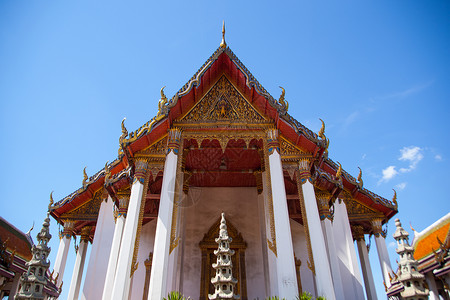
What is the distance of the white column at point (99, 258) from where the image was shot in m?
9.50

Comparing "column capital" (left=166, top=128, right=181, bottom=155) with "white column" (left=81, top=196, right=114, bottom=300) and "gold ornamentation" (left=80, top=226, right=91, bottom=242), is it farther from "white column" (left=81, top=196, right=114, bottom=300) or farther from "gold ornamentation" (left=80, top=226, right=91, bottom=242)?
"gold ornamentation" (left=80, top=226, right=91, bottom=242)

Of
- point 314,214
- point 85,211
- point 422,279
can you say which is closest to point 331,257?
point 314,214

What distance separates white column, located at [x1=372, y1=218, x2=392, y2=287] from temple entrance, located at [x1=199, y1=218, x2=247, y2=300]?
18.0 feet

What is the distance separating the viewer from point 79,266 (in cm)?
1304

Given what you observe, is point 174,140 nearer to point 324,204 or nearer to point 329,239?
point 324,204

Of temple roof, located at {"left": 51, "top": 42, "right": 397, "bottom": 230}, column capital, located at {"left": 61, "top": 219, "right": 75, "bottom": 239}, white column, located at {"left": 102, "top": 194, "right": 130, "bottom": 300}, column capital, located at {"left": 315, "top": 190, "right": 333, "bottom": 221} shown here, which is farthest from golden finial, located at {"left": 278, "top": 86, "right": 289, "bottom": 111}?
column capital, located at {"left": 61, "top": 219, "right": 75, "bottom": 239}

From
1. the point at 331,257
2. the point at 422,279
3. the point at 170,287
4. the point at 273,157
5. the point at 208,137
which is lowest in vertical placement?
the point at 422,279

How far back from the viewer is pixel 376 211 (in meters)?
13.4

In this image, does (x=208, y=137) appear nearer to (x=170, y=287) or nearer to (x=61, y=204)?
(x=170, y=287)

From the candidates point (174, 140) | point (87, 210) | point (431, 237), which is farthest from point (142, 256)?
point (431, 237)

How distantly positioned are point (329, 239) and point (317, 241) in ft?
8.86

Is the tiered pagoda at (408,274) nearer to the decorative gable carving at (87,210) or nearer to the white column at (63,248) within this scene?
the decorative gable carving at (87,210)

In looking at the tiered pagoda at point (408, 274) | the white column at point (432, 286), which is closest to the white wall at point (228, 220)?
the white column at point (432, 286)

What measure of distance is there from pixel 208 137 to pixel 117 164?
4140 millimetres
